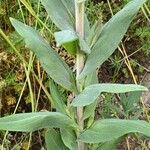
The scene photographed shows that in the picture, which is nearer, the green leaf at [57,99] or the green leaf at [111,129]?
the green leaf at [111,129]

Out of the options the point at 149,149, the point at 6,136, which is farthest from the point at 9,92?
the point at 149,149

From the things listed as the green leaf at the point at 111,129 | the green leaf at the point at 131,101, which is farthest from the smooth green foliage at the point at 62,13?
the green leaf at the point at 131,101

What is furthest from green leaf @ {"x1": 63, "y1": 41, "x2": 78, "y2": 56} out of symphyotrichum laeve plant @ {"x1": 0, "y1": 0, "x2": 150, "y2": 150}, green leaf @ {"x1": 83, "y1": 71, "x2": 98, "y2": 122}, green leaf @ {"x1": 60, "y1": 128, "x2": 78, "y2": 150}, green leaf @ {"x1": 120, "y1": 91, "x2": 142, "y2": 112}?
green leaf @ {"x1": 120, "y1": 91, "x2": 142, "y2": 112}

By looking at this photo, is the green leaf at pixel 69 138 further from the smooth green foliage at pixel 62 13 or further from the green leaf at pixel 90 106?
the smooth green foliage at pixel 62 13

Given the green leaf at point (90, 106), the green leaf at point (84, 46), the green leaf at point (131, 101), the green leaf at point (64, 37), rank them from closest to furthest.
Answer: the green leaf at point (64, 37) → the green leaf at point (84, 46) → the green leaf at point (90, 106) → the green leaf at point (131, 101)

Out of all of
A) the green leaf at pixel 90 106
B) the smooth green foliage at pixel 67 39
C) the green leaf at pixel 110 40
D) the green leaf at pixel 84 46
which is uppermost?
the smooth green foliage at pixel 67 39

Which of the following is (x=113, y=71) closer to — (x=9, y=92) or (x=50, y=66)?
(x=9, y=92)
